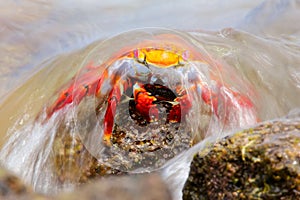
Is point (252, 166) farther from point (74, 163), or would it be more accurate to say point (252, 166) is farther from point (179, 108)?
point (74, 163)

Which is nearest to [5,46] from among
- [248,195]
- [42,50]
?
[42,50]

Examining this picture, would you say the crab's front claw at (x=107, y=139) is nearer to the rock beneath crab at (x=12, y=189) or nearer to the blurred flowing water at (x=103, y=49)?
the blurred flowing water at (x=103, y=49)

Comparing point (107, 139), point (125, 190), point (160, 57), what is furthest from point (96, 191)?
point (160, 57)

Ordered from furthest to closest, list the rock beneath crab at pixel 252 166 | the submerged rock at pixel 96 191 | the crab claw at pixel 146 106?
the crab claw at pixel 146 106
the submerged rock at pixel 96 191
the rock beneath crab at pixel 252 166

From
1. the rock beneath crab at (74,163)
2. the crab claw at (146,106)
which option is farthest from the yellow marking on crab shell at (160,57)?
the rock beneath crab at (74,163)

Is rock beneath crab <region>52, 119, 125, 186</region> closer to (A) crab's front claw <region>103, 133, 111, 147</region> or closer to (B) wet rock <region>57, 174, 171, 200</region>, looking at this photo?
(A) crab's front claw <region>103, 133, 111, 147</region>

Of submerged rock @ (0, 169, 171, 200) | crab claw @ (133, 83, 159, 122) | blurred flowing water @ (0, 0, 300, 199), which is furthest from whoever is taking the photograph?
blurred flowing water @ (0, 0, 300, 199)

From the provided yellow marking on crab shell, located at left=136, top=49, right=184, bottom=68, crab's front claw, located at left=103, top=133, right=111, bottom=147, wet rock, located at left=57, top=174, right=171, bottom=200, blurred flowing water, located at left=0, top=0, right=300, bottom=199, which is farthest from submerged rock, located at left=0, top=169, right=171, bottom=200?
yellow marking on crab shell, located at left=136, top=49, right=184, bottom=68
